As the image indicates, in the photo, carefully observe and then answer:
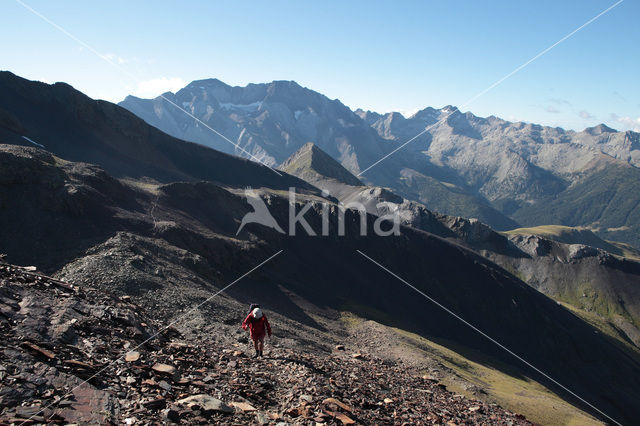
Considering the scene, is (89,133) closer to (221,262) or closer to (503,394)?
(221,262)

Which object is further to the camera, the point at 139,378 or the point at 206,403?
the point at 139,378

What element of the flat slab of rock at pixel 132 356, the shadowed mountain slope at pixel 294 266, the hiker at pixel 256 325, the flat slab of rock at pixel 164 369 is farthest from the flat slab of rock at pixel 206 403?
the shadowed mountain slope at pixel 294 266

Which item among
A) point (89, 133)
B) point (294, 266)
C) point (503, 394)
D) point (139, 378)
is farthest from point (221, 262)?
point (89, 133)

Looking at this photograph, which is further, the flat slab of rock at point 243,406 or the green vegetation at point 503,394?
the green vegetation at point 503,394

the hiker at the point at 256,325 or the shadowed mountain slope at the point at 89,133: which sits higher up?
the shadowed mountain slope at the point at 89,133

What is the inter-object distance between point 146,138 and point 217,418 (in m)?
107

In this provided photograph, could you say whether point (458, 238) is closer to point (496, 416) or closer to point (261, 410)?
point (496, 416)

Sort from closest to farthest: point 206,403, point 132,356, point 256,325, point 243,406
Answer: point 206,403 < point 243,406 < point 132,356 < point 256,325

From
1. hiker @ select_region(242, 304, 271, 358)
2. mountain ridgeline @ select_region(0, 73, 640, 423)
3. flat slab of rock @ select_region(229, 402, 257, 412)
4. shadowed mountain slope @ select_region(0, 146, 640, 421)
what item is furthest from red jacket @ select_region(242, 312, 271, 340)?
shadowed mountain slope @ select_region(0, 146, 640, 421)

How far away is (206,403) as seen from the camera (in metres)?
13.8

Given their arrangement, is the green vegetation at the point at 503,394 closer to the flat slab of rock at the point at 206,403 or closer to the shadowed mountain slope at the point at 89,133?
the flat slab of rock at the point at 206,403

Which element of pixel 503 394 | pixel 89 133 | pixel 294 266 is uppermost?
pixel 89 133

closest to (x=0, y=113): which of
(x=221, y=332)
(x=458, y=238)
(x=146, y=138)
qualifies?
(x=146, y=138)

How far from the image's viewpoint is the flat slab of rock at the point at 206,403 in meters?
13.4
